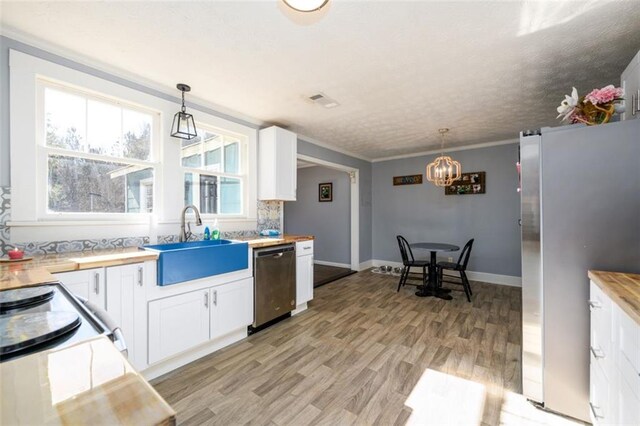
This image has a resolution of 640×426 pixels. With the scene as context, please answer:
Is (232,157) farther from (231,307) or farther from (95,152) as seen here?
(231,307)

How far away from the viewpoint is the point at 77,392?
18.9 inches

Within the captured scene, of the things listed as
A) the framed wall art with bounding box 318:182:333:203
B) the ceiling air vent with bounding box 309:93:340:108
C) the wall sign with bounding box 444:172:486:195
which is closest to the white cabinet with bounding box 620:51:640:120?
the ceiling air vent with bounding box 309:93:340:108

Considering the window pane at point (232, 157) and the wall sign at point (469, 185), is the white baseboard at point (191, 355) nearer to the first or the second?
the window pane at point (232, 157)

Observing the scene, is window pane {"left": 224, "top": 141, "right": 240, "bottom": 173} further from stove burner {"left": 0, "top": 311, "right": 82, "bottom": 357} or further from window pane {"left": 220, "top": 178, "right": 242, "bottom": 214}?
stove burner {"left": 0, "top": 311, "right": 82, "bottom": 357}

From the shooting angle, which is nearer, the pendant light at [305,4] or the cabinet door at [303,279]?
the pendant light at [305,4]

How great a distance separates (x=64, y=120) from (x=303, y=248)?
2.49 m

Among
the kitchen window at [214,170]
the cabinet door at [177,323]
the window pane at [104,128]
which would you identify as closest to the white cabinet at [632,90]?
the cabinet door at [177,323]

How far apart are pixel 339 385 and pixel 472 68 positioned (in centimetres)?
270

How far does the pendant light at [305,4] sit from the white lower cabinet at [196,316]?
2.10 metres

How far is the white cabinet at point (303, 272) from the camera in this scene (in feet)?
10.9

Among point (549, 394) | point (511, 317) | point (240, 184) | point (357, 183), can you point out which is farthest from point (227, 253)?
point (357, 183)

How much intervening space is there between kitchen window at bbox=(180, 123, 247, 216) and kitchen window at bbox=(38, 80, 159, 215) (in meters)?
0.39

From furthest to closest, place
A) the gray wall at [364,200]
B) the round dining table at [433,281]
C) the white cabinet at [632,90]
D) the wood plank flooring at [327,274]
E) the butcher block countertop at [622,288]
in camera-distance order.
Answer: the gray wall at [364,200]
the wood plank flooring at [327,274]
the round dining table at [433,281]
the white cabinet at [632,90]
the butcher block countertop at [622,288]

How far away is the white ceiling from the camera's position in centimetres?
163
